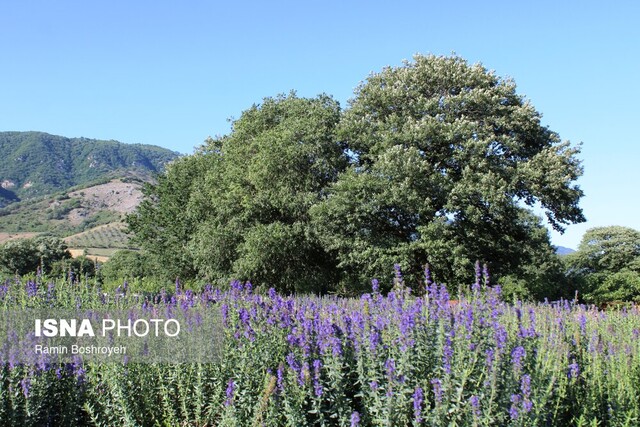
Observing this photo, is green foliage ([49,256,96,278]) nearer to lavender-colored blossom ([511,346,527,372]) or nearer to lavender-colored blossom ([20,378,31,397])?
lavender-colored blossom ([20,378,31,397])

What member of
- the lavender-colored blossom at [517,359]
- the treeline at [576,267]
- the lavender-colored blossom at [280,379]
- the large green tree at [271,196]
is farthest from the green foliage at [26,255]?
the lavender-colored blossom at [517,359]

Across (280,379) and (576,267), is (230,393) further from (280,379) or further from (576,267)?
(576,267)

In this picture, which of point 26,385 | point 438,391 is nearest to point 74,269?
point 26,385

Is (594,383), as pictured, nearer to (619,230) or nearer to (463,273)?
(463,273)

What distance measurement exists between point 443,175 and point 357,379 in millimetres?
17845

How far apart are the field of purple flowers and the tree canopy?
50.5 feet

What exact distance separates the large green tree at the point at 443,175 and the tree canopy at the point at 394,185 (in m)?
0.06

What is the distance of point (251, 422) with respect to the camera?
429 cm

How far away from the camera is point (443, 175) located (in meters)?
21.6

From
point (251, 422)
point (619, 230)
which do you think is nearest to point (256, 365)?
point (251, 422)

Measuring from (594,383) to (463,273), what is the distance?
15.7 metres

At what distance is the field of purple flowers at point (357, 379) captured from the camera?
3.96 m

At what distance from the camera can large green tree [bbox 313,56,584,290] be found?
21031mm

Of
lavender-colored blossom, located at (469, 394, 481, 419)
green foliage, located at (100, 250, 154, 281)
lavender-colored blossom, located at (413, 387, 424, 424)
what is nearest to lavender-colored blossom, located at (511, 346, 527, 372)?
lavender-colored blossom, located at (469, 394, 481, 419)
